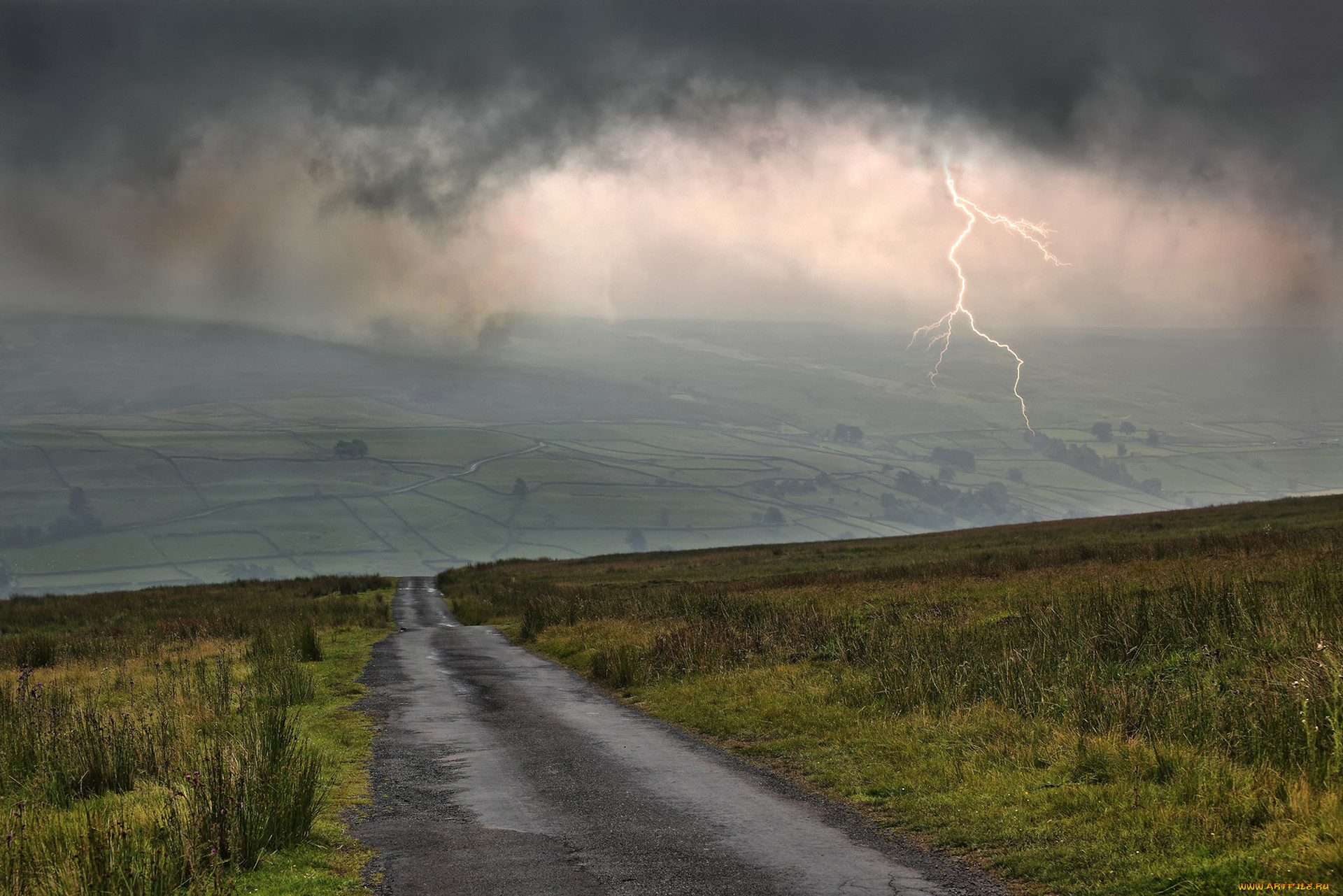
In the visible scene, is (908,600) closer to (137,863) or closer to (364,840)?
(364,840)

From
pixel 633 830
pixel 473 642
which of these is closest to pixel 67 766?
pixel 633 830

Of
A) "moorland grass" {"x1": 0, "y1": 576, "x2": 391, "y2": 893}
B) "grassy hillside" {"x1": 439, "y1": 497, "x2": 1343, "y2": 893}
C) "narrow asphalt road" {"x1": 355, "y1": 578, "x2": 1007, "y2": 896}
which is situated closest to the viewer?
"moorland grass" {"x1": 0, "y1": 576, "x2": 391, "y2": 893}

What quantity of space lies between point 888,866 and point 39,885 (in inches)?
291

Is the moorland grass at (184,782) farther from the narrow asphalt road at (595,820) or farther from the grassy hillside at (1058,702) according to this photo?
the grassy hillside at (1058,702)

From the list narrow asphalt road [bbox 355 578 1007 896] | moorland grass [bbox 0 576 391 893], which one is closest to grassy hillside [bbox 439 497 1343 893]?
narrow asphalt road [bbox 355 578 1007 896]

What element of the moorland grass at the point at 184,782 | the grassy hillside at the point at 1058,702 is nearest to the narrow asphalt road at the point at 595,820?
the moorland grass at the point at 184,782

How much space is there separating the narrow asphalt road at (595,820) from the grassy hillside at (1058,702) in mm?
975

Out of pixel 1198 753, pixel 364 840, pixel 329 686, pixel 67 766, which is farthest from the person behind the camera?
pixel 329 686

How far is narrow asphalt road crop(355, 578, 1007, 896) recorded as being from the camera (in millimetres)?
8906

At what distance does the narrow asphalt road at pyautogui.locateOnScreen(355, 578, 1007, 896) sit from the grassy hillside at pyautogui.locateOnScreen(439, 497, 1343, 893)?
975 millimetres

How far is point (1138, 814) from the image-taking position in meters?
9.89

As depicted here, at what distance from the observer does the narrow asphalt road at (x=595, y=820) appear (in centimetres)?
891

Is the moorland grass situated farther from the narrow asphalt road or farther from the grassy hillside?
the grassy hillside

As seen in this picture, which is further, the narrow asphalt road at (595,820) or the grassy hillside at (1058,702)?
the grassy hillside at (1058,702)
